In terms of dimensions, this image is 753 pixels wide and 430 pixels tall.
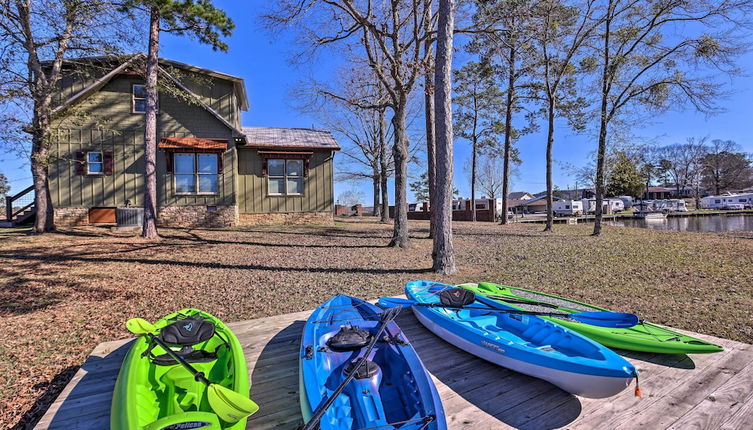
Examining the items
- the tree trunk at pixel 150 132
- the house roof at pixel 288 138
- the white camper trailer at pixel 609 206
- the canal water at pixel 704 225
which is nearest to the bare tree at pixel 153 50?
the tree trunk at pixel 150 132

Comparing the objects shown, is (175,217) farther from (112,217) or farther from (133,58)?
(133,58)

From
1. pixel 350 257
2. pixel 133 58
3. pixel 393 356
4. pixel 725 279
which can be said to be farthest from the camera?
pixel 133 58

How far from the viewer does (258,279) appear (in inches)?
269

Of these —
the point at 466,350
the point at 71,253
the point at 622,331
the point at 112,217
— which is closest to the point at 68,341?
the point at 466,350

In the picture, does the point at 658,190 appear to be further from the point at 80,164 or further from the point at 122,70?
the point at 80,164

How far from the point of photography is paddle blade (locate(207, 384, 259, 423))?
1903mm

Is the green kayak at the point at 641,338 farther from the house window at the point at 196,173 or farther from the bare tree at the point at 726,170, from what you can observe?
the bare tree at the point at 726,170


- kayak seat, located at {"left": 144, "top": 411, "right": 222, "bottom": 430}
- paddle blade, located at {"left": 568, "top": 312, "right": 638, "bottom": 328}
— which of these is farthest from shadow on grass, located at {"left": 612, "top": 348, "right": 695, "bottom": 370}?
kayak seat, located at {"left": 144, "top": 411, "right": 222, "bottom": 430}

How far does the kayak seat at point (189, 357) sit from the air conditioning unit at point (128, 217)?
422 inches

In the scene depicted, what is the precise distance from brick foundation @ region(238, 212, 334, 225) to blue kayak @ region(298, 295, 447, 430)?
42.6 feet

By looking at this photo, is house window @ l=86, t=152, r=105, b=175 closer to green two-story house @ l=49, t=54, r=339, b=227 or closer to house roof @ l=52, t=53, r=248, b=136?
green two-story house @ l=49, t=54, r=339, b=227

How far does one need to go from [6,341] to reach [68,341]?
26.3 inches

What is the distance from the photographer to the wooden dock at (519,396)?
2.35 meters

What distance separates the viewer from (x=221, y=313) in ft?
16.4
